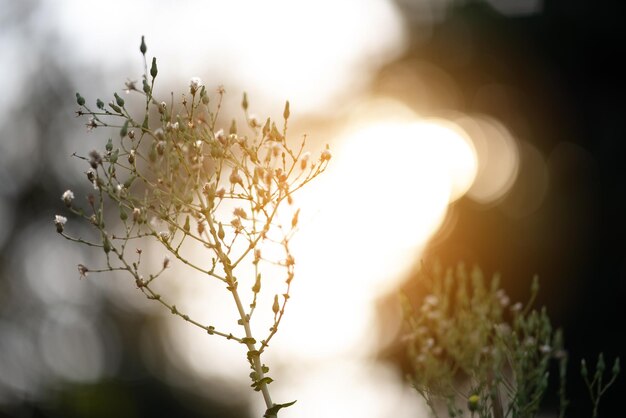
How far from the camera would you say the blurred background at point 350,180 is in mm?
12203

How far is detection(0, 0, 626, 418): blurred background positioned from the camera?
1220 centimetres

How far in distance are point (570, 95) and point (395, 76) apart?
353 cm

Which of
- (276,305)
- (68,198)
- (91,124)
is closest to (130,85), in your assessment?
(91,124)

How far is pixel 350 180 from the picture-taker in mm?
11094

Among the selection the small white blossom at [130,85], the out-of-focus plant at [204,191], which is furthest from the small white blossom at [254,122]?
the small white blossom at [130,85]

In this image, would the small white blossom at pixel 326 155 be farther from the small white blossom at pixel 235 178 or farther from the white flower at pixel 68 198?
the white flower at pixel 68 198

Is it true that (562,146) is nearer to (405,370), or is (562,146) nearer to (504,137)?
(504,137)

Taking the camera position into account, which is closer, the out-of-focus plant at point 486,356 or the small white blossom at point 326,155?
the small white blossom at point 326,155

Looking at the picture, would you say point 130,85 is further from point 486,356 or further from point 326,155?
point 486,356

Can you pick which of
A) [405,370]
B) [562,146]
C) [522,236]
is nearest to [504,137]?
[562,146]

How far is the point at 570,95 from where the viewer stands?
14.1 m

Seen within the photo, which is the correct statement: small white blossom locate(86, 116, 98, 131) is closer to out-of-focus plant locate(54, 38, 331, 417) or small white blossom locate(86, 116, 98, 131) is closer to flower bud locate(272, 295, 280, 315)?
out-of-focus plant locate(54, 38, 331, 417)

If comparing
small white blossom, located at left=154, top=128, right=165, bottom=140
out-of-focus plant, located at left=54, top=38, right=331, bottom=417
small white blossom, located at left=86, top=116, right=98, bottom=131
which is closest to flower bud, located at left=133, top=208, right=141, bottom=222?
out-of-focus plant, located at left=54, top=38, right=331, bottom=417

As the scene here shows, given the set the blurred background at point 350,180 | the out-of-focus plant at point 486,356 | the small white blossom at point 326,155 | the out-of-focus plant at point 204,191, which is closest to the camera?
the out-of-focus plant at point 204,191
